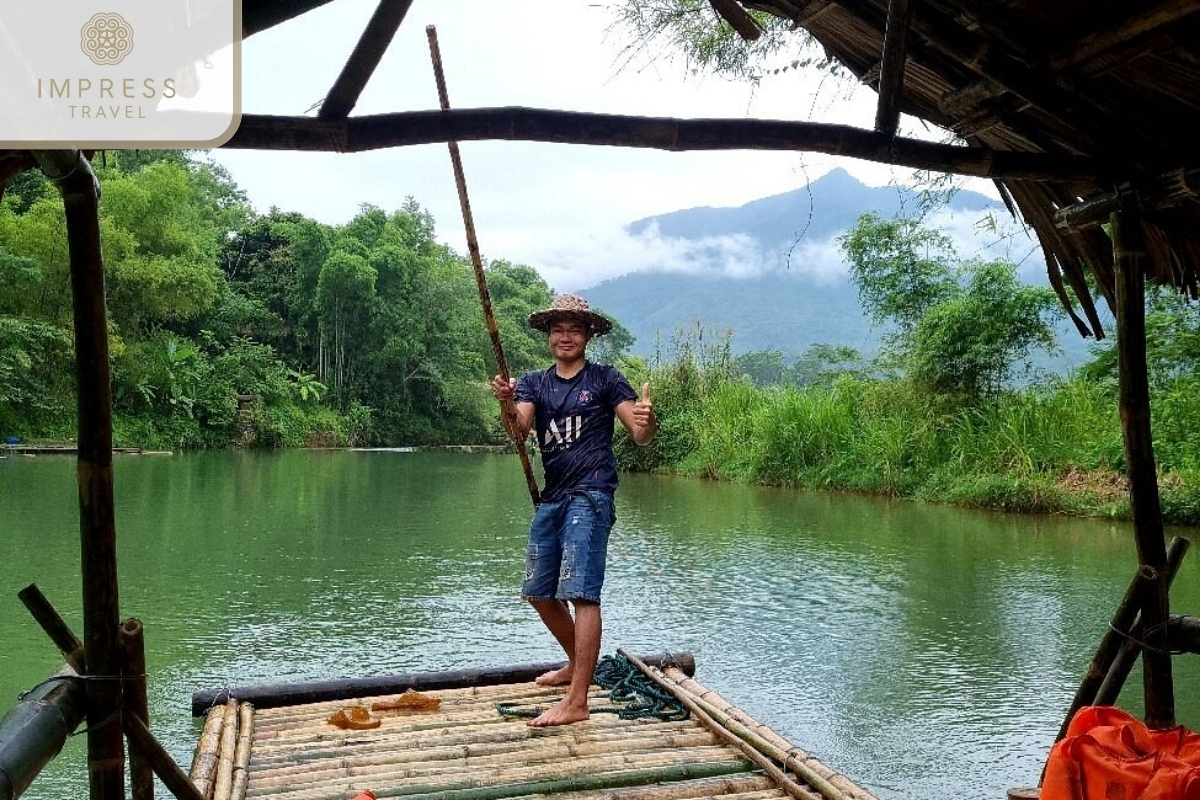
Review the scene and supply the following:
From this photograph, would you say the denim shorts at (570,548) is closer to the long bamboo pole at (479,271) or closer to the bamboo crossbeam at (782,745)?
the long bamboo pole at (479,271)

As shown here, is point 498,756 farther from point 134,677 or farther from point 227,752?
point 134,677

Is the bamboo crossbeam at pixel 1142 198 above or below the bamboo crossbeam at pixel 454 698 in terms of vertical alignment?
above

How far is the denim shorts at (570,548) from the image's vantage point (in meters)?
2.96

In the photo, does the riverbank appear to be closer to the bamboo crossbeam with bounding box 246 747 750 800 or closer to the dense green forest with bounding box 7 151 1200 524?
the dense green forest with bounding box 7 151 1200 524

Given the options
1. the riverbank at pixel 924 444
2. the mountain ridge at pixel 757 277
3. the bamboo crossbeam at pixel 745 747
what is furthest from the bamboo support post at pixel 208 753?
the mountain ridge at pixel 757 277

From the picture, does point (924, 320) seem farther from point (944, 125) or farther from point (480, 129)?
point (480, 129)

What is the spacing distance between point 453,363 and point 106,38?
2659 centimetres

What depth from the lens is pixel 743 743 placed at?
2787mm

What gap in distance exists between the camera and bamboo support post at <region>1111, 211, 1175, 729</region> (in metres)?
2.41

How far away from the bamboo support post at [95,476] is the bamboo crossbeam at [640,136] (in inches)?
12.8

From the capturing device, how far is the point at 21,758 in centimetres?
152

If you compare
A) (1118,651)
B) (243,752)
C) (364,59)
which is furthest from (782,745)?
(364,59)

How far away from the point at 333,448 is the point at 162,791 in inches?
842

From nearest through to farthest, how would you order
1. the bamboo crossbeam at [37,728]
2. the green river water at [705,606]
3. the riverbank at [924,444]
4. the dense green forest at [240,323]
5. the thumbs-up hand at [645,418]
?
the bamboo crossbeam at [37,728] → the thumbs-up hand at [645,418] → the green river water at [705,606] → the riverbank at [924,444] → the dense green forest at [240,323]
